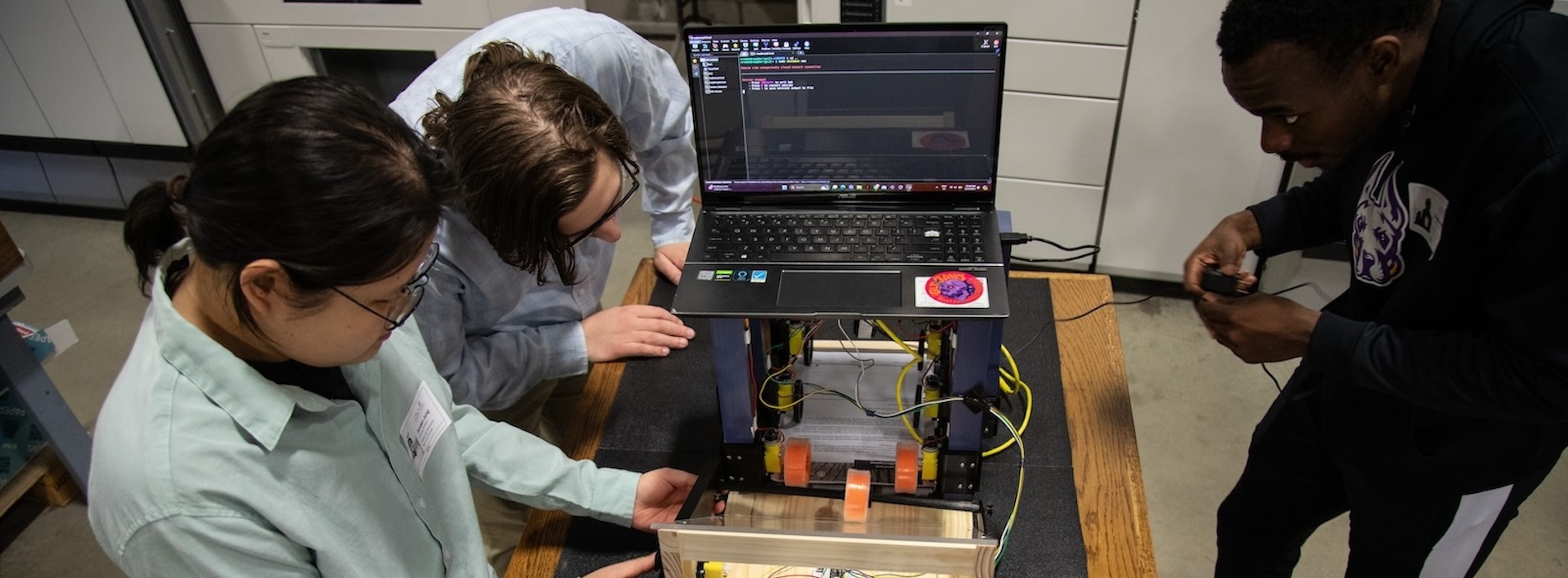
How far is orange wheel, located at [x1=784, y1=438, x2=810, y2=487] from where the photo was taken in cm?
104

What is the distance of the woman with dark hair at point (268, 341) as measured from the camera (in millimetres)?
607

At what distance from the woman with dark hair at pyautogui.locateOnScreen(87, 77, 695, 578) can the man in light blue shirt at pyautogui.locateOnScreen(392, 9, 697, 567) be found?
8.7 inches

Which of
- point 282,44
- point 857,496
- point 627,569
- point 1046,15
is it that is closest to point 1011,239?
point 857,496

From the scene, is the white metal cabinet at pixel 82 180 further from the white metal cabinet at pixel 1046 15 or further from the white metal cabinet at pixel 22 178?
the white metal cabinet at pixel 1046 15

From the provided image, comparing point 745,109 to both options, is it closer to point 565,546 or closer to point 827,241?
point 827,241

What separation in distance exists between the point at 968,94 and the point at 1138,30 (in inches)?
48.9

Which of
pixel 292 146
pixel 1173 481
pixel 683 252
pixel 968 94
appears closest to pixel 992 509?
pixel 968 94

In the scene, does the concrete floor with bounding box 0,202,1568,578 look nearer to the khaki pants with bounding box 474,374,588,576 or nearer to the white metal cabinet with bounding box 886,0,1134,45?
the white metal cabinet with bounding box 886,0,1134,45

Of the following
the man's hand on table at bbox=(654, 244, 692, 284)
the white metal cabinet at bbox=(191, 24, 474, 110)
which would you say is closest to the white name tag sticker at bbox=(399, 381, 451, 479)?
the man's hand on table at bbox=(654, 244, 692, 284)

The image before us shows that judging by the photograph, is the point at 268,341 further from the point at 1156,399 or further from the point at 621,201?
the point at 1156,399

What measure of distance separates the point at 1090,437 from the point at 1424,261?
0.44 meters

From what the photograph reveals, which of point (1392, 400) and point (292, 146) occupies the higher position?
point (292, 146)

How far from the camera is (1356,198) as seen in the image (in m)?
1.03

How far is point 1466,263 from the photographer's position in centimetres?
85
